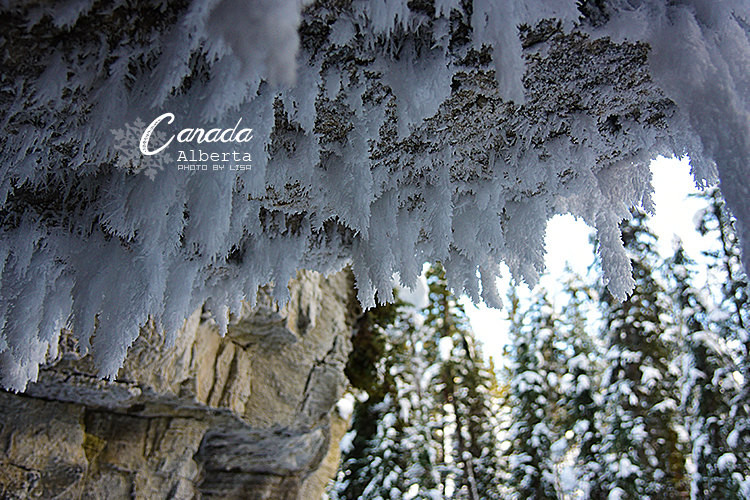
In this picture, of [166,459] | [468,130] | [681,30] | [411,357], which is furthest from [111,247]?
[411,357]

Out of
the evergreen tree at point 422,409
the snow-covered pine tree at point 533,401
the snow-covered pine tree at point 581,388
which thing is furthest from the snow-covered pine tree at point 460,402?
the snow-covered pine tree at point 581,388

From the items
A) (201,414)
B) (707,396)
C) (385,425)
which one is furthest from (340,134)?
(385,425)

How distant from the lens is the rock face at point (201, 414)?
18.7ft

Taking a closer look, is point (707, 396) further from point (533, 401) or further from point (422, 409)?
point (422, 409)

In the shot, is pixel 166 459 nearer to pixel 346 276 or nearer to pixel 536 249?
pixel 346 276

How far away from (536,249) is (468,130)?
3.81ft

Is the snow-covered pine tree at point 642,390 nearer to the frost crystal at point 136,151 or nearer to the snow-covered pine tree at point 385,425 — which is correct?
the snow-covered pine tree at point 385,425

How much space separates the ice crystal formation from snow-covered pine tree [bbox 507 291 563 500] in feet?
28.1

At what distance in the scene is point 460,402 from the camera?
13.6 meters

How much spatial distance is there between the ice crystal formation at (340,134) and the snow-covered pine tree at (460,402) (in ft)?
29.3

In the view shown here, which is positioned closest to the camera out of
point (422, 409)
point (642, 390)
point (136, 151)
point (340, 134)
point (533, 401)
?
point (136, 151)

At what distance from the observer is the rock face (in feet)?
18.7

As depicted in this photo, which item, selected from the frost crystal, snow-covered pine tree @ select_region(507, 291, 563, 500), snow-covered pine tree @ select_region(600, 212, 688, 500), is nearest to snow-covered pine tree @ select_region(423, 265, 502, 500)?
snow-covered pine tree @ select_region(507, 291, 563, 500)

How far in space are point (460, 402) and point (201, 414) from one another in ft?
26.8
